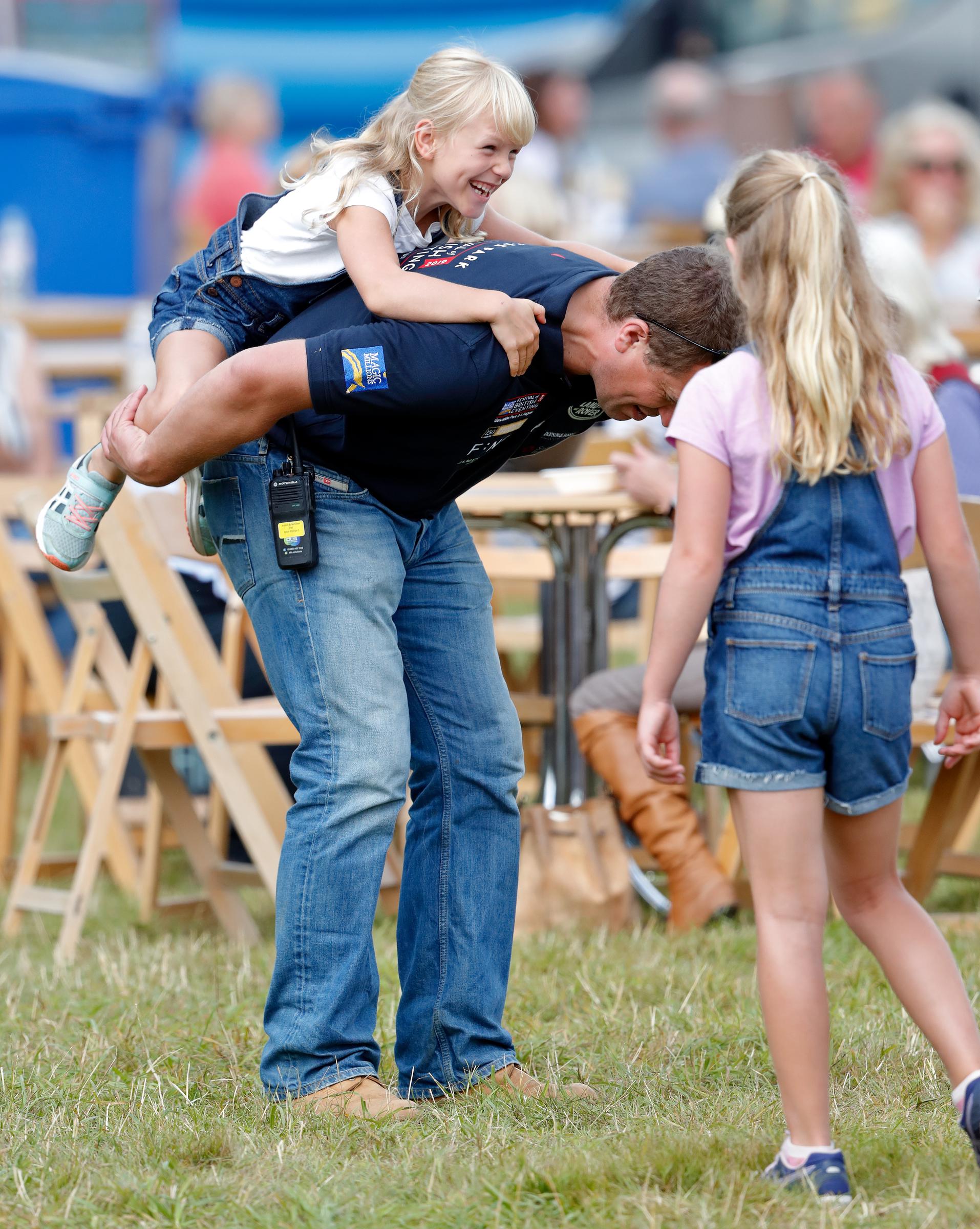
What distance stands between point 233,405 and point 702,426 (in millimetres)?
693

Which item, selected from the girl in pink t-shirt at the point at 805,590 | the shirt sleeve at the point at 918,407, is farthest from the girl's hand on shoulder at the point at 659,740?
the shirt sleeve at the point at 918,407

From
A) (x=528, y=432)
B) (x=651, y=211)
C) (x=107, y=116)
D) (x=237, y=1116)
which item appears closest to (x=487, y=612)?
(x=528, y=432)

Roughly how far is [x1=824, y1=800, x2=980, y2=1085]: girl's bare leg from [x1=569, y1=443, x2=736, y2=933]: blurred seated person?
64.1 inches

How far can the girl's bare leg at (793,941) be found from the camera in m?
2.14

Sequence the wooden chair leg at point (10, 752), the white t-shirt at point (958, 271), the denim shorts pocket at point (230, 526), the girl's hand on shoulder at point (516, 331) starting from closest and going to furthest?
the girl's hand on shoulder at point (516, 331) < the denim shorts pocket at point (230, 526) < the wooden chair leg at point (10, 752) < the white t-shirt at point (958, 271)

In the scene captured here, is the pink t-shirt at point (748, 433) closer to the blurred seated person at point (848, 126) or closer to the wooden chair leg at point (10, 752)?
the wooden chair leg at point (10, 752)

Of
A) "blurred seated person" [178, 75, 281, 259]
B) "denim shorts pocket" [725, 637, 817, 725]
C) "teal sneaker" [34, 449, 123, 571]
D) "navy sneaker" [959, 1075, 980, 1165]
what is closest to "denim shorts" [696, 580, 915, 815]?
"denim shorts pocket" [725, 637, 817, 725]

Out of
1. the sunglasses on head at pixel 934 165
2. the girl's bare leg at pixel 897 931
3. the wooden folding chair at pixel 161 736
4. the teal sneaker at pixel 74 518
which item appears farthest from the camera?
the sunglasses on head at pixel 934 165

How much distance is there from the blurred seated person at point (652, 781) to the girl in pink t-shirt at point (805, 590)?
5.53ft

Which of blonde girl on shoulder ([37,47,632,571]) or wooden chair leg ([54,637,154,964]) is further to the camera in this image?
wooden chair leg ([54,637,154,964])

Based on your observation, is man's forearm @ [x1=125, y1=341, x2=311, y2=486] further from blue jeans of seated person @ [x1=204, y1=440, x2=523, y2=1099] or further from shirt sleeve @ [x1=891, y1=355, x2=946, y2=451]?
shirt sleeve @ [x1=891, y1=355, x2=946, y2=451]

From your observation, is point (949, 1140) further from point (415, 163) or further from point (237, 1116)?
point (415, 163)

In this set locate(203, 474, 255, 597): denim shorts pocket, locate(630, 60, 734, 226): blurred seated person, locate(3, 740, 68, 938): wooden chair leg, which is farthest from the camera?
locate(630, 60, 734, 226): blurred seated person

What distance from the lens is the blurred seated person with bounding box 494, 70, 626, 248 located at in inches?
218
